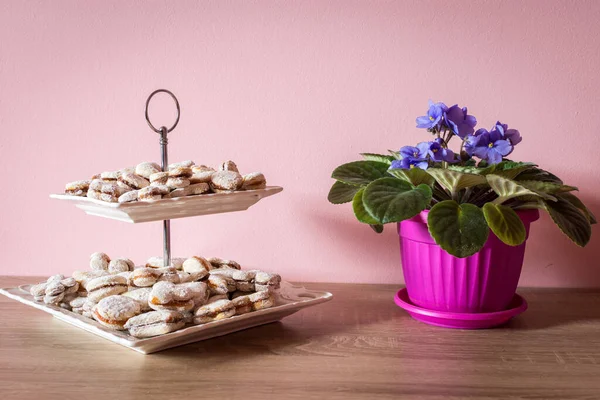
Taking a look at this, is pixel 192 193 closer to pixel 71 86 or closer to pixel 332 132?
pixel 332 132

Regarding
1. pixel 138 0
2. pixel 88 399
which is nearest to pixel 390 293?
pixel 88 399

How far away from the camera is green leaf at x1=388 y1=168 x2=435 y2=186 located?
109 cm

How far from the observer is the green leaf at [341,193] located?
1227 mm

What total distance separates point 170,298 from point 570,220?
25.7 inches

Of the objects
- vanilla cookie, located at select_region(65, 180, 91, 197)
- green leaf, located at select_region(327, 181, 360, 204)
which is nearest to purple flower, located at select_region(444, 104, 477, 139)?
green leaf, located at select_region(327, 181, 360, 204)

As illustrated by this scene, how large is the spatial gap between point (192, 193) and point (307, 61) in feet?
1.67

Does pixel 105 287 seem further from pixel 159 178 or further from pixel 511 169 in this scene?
pixel 511 169

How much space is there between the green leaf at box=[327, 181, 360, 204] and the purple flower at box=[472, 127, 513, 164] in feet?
0.76

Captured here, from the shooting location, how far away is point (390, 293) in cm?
145

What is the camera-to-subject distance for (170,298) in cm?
102

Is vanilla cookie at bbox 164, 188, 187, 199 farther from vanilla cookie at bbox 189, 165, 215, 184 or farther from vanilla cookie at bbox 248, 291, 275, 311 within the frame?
Result: vanilla cookie at bbox 248, 291, 275, 311

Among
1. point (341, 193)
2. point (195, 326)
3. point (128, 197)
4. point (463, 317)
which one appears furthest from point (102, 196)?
point (463, 317)

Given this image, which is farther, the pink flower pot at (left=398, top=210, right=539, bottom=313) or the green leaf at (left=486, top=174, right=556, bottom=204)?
the pink flower pot at (left=398, top=210, right=539, bottom=313)

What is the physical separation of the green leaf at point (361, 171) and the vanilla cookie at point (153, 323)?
0.38m
